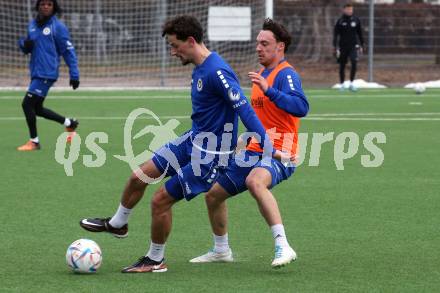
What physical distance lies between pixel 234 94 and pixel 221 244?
130 cm

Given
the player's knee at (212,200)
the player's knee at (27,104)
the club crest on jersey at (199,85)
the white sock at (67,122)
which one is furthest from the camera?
the white sock at (67,122)

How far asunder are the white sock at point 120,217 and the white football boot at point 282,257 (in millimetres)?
1239

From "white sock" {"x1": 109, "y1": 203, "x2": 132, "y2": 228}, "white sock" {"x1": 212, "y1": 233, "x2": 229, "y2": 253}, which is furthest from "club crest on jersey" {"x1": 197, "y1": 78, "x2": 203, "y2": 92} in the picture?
"white sock" {"x1": 212, "y1": 233, "x2": 229, "y2": 253}

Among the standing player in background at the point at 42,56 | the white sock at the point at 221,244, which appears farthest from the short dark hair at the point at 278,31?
the standing player in background at the point at 42,56

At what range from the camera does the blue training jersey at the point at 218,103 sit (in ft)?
24.5

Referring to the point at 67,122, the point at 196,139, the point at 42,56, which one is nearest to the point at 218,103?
the point at 196,139

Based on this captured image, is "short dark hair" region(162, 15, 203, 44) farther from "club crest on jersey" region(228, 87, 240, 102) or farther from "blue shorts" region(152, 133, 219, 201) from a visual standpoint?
"blue shorts" region(152, 133, 219, 201)

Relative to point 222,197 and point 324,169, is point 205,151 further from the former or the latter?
point 324,169

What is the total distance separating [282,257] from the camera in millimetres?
7430

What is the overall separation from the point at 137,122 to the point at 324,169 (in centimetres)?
660

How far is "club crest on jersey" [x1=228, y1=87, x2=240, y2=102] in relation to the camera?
746 centimetres

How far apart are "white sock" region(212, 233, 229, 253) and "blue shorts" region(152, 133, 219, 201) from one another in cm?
53

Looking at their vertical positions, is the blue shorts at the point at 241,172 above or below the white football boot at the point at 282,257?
above

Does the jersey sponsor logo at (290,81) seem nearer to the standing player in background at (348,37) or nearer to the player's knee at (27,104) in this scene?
the player's knee at (27,104)
